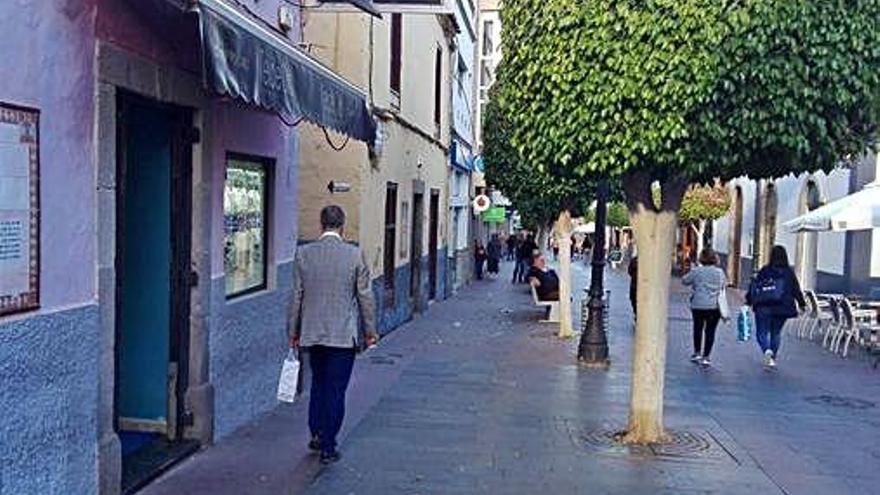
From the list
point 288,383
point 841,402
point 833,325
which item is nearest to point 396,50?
point 841,402

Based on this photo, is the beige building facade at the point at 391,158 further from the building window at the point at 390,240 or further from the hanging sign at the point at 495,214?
the hanging sign at the point at 495,214

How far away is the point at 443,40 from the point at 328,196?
10.5 m

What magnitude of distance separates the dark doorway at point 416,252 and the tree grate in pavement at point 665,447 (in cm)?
969

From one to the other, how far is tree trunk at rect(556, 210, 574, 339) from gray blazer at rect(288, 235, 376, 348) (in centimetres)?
876

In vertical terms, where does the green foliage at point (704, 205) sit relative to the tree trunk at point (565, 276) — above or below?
above

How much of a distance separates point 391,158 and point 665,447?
26.5ft

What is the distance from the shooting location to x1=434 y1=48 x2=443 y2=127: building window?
20.2 meters

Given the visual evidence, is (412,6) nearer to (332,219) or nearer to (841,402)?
(332,219)

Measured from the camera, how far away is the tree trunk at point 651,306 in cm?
743

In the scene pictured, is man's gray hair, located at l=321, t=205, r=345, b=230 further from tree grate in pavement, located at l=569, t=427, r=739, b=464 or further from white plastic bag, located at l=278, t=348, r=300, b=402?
tree grate in pavement, located at l=569, t=427, r=739, b=464

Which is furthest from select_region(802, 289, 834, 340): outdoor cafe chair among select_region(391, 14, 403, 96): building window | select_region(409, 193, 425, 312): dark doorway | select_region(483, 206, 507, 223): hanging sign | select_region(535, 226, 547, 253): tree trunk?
select_region(483, 206, 507, 223): hanging sign

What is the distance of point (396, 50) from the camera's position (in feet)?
48.6

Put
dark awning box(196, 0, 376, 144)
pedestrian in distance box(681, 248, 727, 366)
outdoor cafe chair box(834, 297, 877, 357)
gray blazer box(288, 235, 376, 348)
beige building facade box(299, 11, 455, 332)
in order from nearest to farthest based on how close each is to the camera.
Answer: dark awning box(196, 0, 376, 144)
gray blazer box(288, 235, 376, 348)
beige building facade box(299, 11, 455, 332)
pedestrian in distance box(681, 248, 727, 366)
outdoor cafe chair box(834, 297, 877, 357)

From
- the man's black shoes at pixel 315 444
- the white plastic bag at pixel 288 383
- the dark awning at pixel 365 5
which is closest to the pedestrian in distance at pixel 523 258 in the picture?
the dark awning at pixel 365 5
